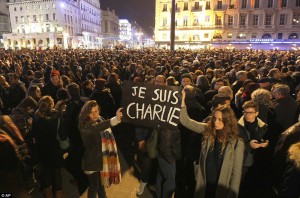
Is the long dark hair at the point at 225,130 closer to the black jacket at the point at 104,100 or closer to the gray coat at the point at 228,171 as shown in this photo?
the gray coat at the point at 228,171

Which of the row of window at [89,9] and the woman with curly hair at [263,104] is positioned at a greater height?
the row of window at [89,9]

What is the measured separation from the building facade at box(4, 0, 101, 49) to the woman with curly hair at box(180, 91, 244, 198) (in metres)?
73.6

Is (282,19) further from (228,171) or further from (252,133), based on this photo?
(228,171)

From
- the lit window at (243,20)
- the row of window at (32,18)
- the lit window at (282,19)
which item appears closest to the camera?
the lit window at (282,19)

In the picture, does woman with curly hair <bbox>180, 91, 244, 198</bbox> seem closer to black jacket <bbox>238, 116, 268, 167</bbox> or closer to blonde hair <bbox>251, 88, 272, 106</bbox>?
black jacket <bbox>238, 116, 268, 167</bbox>

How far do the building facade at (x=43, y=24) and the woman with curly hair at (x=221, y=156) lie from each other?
73580 millimetres

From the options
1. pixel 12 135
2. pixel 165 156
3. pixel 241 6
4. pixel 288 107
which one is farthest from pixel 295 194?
pixel 241 6

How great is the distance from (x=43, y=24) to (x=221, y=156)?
277ft

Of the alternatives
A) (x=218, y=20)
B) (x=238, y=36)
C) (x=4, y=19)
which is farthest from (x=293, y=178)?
(x=4, y=19)

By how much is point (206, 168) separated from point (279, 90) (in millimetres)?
2270

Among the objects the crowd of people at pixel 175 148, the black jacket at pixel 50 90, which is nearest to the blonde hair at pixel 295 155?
the crowd of people at pixel 175 148

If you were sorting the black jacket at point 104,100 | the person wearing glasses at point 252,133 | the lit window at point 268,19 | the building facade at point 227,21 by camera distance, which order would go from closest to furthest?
the person wearing glasses at point 252,133
the black jacket at point 104,100
the building facade at point 227,21
the lit window at point 268,19

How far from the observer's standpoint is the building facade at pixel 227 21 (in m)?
58.5

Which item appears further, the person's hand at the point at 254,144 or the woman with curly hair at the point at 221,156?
the person's hand at the point at 254,144
